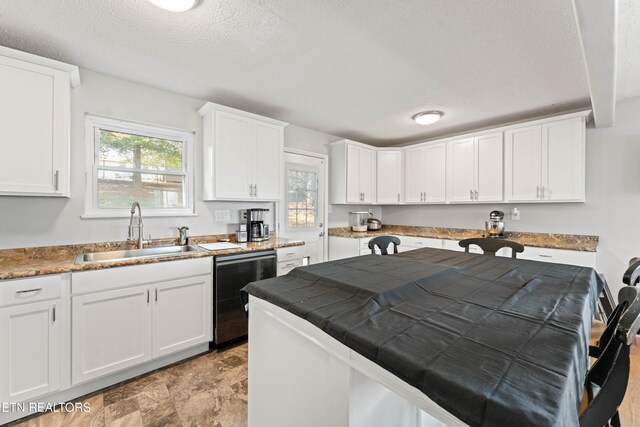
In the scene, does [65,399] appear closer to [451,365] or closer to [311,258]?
[451,365]

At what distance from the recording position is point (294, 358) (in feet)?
3.61

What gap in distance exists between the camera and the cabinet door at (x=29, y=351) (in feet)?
5.38

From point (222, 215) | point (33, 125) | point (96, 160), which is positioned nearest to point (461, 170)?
point (222, 215)

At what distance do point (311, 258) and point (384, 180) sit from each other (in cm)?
178

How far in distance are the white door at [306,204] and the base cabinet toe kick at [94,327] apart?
160cm

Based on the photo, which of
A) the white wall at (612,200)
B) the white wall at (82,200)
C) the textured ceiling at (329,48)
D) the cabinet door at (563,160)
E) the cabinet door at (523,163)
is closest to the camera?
the textured ceiling at (329,48)

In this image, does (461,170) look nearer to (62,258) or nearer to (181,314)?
(181,314)

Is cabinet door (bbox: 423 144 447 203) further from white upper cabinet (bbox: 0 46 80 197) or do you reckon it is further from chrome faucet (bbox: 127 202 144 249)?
white upper cabinet (bbox: 0 46 80 197)

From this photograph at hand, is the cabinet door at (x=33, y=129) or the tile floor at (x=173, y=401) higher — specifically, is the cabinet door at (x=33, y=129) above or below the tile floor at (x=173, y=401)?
above

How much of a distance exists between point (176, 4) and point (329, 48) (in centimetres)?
101

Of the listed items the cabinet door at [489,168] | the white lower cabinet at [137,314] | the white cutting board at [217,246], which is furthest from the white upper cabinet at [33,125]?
the cabinet door at [489,168]

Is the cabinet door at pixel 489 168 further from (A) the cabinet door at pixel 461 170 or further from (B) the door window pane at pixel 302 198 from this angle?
(B) the door window pane at pixel 302 198

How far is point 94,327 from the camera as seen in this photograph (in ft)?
6.33

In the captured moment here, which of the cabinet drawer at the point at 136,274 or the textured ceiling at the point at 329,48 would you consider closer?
the textured ceiling at the point at 329,48
